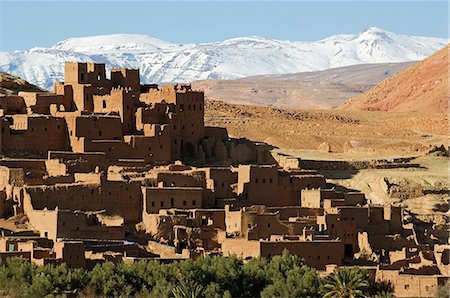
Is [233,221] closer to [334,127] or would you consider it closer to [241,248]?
[241,248]

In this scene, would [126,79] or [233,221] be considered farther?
[126,79]

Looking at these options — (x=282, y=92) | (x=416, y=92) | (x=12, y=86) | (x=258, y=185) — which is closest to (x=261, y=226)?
(x=258, y=185)

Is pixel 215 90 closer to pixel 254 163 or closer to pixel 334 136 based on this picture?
pixel 334 136

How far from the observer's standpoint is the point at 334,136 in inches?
3100

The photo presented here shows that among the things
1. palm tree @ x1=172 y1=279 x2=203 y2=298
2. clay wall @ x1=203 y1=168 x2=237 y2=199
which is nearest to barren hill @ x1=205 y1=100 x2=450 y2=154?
clay wall @ x1=203 y1=168 x2=237 y2=199

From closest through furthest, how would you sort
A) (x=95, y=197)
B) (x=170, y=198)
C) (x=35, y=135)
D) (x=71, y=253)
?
(x=71, y=253), (x=95, y=197), (x=170, y=198), (x=35, y=135)

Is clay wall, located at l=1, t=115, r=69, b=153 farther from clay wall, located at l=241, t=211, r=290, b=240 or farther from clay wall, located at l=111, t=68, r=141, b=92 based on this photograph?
clay wall, located at l=241, t=211, r=290, b=240

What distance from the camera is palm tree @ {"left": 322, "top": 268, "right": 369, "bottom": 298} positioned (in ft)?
143

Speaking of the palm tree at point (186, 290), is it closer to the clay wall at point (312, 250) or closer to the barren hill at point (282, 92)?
the clay wall at point (312, 250)

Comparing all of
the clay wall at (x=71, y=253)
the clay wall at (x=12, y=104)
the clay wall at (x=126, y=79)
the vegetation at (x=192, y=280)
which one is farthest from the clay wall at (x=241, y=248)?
the clay wall at (x=126, y=79)

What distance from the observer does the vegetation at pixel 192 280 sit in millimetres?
43281

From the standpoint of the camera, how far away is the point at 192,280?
44000 mm

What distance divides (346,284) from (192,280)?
13.5 feet

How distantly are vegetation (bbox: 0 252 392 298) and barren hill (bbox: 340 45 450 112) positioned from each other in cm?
6069
